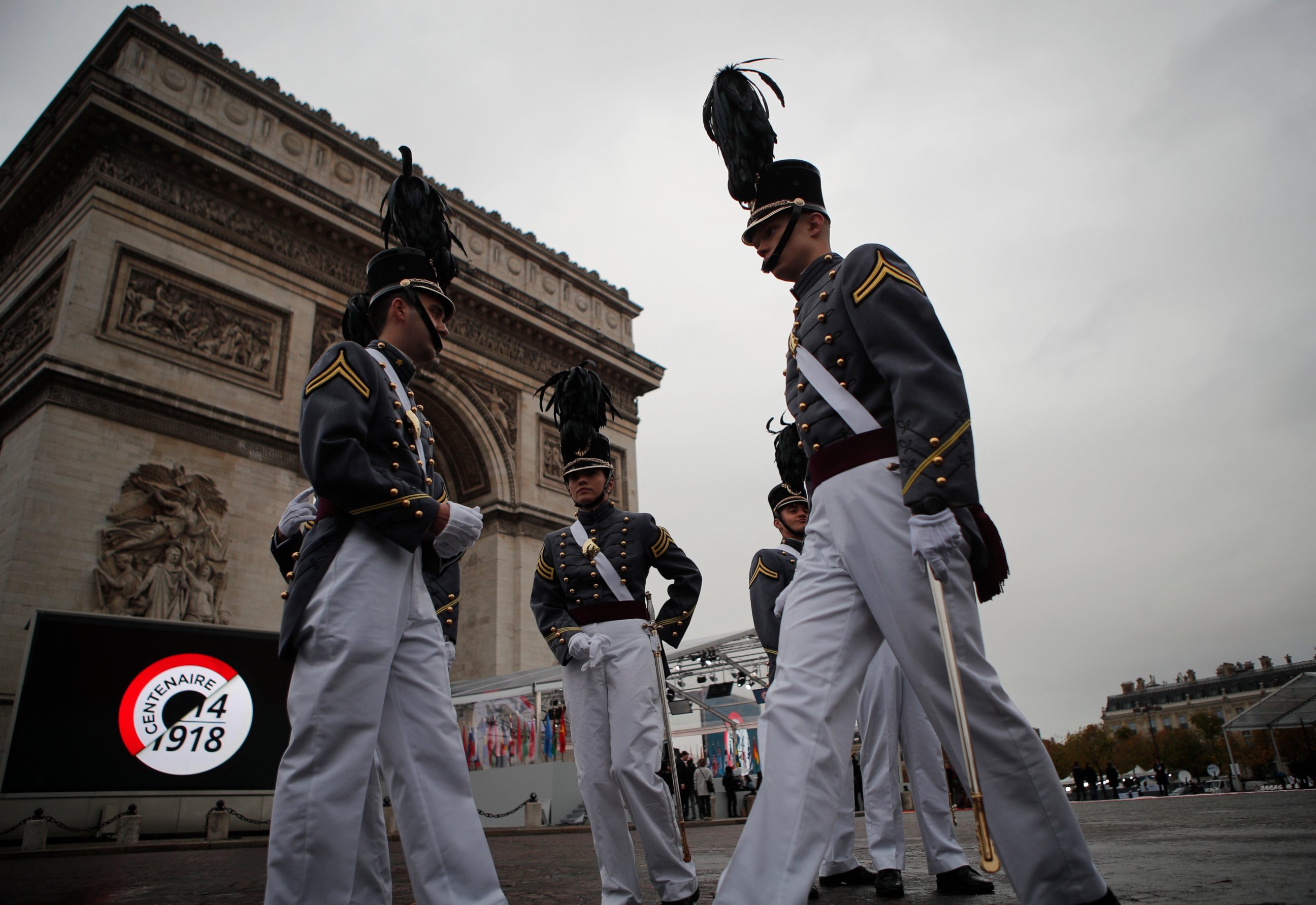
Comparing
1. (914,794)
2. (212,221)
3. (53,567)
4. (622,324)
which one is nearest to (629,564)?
(914,794)

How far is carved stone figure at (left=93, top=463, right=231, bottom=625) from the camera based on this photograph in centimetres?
1284

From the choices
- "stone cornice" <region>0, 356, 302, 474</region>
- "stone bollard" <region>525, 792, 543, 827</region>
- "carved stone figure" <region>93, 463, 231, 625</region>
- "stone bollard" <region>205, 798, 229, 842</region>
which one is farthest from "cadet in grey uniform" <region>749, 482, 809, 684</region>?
"carved stone figure" <region>93, 463, 231, 625</region>

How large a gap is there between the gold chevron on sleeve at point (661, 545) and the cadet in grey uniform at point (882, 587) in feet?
6.49

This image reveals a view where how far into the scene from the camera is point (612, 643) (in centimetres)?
398

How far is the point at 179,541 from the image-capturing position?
13648 mm

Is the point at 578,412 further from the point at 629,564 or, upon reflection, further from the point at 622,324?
the point at 622,324

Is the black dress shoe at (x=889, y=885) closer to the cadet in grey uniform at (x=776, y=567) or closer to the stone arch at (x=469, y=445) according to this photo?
the cadet in grey uniform at (x=776, y=567)

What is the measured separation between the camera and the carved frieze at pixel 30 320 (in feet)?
48.1

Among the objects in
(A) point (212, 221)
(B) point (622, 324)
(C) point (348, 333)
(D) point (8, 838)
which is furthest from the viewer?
(B) point (622, 324)

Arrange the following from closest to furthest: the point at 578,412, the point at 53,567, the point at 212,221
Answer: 1. the point at 578,412
2. the point at 53,567
3. the point at 212,221

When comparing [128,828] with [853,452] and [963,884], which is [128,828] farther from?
[853,452]

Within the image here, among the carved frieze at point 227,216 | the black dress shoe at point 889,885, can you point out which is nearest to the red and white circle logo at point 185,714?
the carved frieze at point 227,216

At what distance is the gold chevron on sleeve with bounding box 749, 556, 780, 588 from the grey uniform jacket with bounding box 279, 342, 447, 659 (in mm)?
2756

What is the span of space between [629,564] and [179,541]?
12.2 meters
